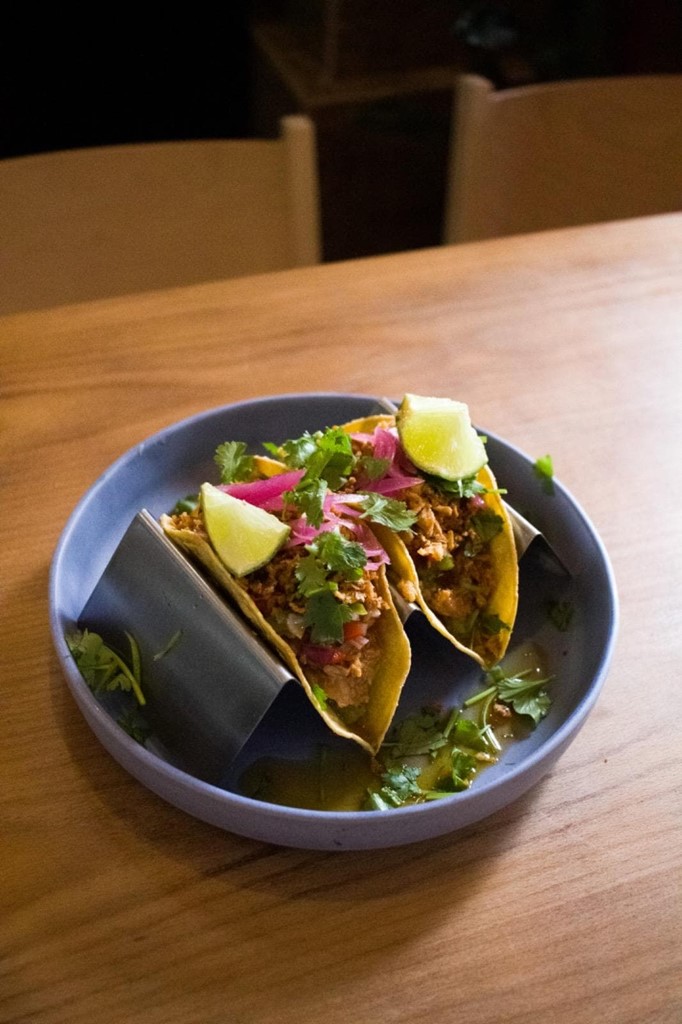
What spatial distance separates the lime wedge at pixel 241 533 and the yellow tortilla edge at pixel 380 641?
0.02 m

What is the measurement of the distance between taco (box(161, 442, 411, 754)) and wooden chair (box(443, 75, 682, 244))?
118cm

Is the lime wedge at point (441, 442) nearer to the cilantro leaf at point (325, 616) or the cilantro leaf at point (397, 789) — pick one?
the cilantro leaf at point (325, 616)

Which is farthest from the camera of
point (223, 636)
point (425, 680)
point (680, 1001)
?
point (425, 680)

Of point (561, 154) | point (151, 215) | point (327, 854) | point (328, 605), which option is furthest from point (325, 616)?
point (561, 154)

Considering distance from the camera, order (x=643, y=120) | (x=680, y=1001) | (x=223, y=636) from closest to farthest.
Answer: (x=680, y=1001) < (x=223, y=636) < (x=643, y=120)

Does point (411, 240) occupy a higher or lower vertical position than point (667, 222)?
lower

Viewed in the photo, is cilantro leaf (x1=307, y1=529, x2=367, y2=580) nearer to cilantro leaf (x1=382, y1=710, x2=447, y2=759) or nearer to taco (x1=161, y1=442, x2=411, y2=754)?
taco (x1=161, y1=442, x2=411, y2=754)

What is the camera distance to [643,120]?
2.08 m

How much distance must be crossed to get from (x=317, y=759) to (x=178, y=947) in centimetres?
24

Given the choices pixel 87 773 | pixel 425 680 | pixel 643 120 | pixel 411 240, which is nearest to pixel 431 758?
pixel 425 680

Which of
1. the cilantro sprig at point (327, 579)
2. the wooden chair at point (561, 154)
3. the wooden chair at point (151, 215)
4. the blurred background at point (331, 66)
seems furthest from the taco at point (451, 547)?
the blurred background at point (331, 66)

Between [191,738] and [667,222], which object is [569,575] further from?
[667,222]

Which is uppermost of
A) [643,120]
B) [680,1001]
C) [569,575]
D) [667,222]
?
[643,120]

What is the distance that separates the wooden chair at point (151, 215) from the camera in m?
1.70
